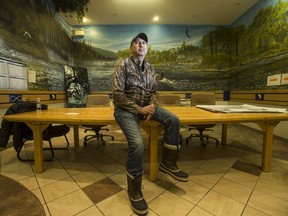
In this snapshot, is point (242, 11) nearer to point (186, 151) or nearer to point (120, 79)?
point (186, 151)

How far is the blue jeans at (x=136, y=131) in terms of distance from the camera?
1233 millimetres

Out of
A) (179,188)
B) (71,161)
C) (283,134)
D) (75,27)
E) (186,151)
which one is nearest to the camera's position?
(179,188)

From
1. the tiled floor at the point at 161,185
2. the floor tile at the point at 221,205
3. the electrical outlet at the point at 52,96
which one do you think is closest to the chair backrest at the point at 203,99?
the tiled floor at the point at 161,185

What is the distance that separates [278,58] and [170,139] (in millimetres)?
3383

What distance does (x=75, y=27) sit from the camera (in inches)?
193

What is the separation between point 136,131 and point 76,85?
4.10 m

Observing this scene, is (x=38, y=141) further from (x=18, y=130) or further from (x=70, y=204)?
(x=70, y=204)

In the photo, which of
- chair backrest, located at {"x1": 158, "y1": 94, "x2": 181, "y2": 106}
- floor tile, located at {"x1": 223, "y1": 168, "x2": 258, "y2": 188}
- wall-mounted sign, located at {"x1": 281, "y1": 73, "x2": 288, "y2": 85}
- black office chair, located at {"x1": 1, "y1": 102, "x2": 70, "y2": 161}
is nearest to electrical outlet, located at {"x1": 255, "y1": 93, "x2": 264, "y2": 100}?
wall-mounted sign, located at {"x1": 281, "y1": 73, "x2": 288, "y2": 85}

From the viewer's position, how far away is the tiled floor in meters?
1.26

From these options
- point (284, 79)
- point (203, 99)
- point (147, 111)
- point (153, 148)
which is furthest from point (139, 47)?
point (284, 79)

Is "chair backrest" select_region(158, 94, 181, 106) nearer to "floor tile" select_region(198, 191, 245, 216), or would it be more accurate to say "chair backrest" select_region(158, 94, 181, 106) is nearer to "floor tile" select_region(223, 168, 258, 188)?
"floor tile" select_region(223, 168, 258, 188)

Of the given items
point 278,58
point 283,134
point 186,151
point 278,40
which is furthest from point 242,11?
point 186,151

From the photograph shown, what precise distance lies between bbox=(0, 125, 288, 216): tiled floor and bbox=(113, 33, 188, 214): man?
0.21 meters

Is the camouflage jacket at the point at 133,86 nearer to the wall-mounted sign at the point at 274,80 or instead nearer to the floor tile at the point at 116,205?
the floor tile at the point at 116,205
